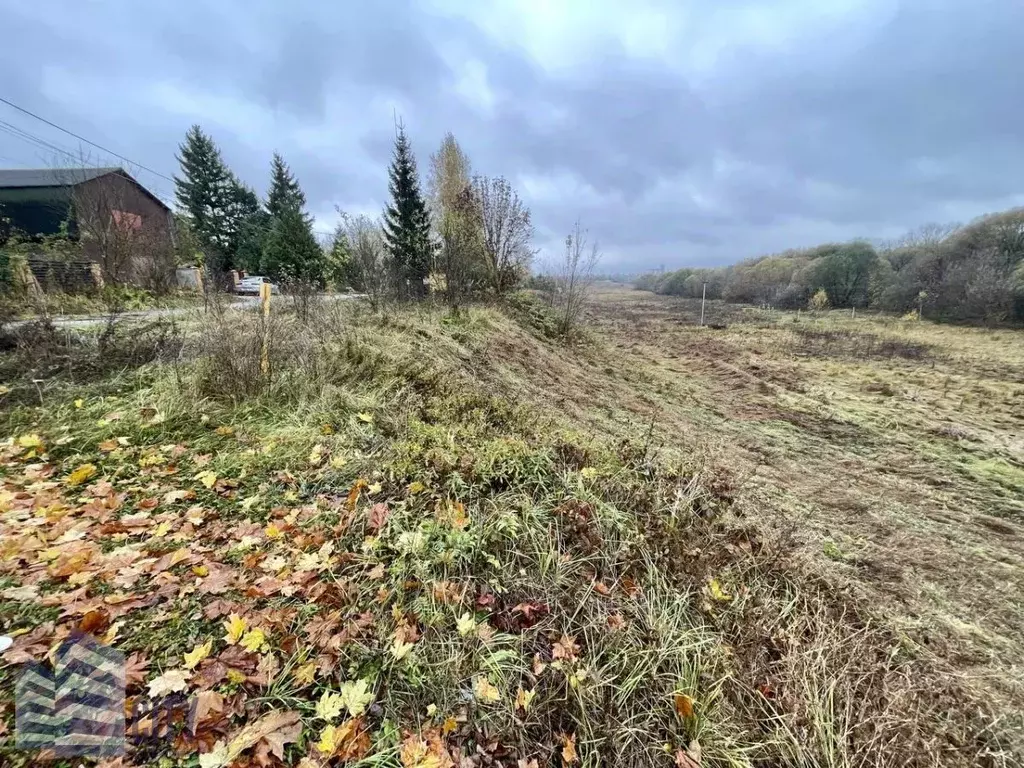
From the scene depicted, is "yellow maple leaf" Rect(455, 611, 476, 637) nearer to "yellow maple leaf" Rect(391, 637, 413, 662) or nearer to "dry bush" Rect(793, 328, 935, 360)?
"yellow maple leaf" Rect(391, 637, 413, 662)

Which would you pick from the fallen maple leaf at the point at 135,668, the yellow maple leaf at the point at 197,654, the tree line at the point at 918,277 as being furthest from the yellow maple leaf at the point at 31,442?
the tree line at the point at 918,277

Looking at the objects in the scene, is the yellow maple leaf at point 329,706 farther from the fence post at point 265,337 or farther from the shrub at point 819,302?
the shrub at point 819,302

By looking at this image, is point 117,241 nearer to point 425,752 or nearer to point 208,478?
point 208,478

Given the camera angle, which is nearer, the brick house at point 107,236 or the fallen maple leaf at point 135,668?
the fallen maple leaf at point 135,668

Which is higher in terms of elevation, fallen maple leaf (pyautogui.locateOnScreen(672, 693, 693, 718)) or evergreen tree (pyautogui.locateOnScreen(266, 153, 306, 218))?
evergreen tree (pyautogui.locateOnScreen(266, 153, 306, 218))

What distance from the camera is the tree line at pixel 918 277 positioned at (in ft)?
74.9

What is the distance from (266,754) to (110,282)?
581 inches

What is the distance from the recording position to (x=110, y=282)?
11.1 m

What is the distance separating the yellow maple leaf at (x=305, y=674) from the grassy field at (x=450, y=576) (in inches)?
0.8

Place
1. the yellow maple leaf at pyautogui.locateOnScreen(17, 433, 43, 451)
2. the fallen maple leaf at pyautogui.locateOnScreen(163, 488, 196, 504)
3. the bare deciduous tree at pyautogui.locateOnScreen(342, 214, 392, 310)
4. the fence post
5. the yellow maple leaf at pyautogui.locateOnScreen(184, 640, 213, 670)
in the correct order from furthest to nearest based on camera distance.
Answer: the bare deciduous tree at pyautogui.locateOnScreen(342, 214, 392, 310) → the fence post → the yellow maple leaf at pyautogui.locateOnScreen(17, 433, 43, 451) → the fallen maple leaf at pyautogui.locateOnScreen(163, 488, 196, 504) → the yellow maple leaf at pyautogui.locateOnScreen(184, 640, 213, 670)

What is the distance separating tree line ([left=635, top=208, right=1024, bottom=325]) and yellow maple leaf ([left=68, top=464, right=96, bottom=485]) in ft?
106

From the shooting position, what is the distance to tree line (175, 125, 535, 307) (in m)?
10.9

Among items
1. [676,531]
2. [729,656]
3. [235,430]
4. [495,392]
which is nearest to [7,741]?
[235,430]

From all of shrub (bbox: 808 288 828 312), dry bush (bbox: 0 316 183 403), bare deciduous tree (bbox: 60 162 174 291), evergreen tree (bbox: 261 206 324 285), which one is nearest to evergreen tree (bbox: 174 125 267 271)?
evergreen tree (bbox: 261 206 324 285)
